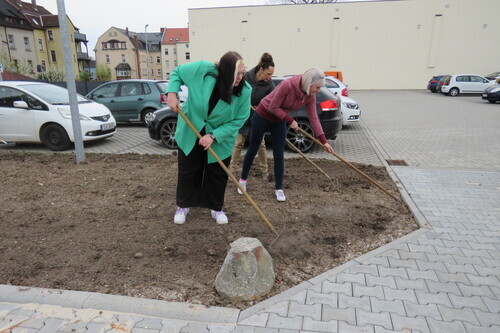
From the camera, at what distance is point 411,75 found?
33531 millimetres

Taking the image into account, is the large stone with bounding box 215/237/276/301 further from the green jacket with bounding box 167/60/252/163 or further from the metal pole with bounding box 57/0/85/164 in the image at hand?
the metal pole with bounding box 57/0/85/164

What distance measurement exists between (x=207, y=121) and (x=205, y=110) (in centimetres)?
13

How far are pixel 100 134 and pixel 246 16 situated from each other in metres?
31.2

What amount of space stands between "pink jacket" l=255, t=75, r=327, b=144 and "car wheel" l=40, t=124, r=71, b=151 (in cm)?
516

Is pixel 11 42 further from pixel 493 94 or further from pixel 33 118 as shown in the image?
pixel 493 94

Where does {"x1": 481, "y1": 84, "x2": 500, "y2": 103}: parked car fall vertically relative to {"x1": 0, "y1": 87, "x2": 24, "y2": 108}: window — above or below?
below

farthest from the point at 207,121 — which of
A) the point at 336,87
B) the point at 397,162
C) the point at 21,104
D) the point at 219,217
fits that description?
the point at 336,87

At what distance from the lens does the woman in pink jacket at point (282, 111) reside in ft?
Answer: 13.1

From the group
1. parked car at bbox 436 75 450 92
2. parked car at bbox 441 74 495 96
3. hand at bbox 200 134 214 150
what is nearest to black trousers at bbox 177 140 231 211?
hand at bbox 200 134 214 150

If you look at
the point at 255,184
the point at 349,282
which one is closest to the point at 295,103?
the point at 255,184

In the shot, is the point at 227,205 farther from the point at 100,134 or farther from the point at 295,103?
the point at 100,134

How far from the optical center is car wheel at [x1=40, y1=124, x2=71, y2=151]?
7586 mm

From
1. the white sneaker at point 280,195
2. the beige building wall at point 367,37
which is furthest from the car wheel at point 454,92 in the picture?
the white sneaker at point 280,195

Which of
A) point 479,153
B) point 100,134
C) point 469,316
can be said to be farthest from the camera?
point 100,134
